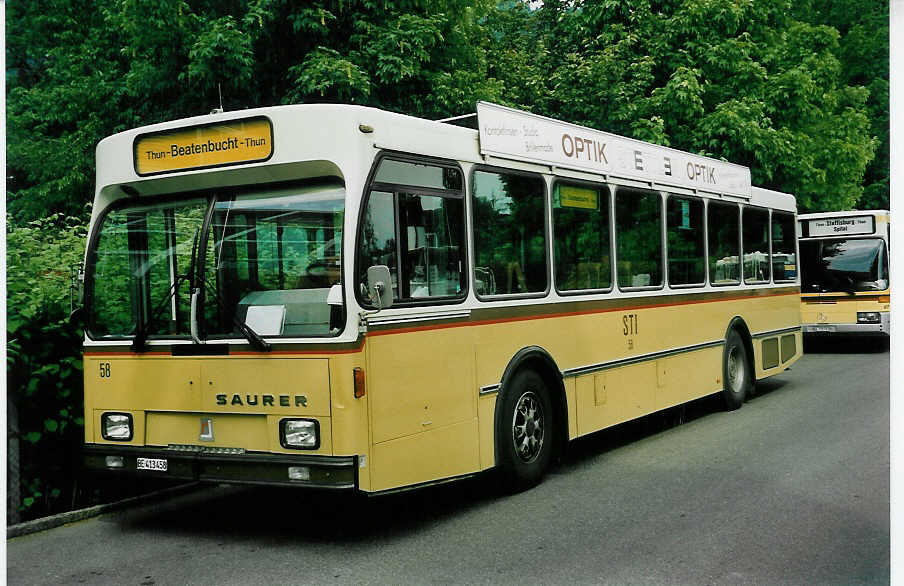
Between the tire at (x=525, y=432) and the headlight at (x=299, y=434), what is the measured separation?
1909 millimetres

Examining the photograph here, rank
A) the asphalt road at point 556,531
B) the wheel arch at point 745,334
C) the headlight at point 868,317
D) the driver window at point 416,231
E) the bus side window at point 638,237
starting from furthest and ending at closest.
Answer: the headlight at point 868,317
the wheel arch at point 745,334
the bus side window at point 638,237
the driver window at point 416,231
the asphalt road at point 556,531

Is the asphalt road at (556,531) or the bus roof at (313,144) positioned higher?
the bus roof at (313,144)

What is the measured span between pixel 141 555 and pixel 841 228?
718 inches

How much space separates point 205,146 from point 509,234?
254 cm

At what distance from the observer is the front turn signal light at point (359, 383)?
595cm

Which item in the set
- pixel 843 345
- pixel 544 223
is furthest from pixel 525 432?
pixel 843 345

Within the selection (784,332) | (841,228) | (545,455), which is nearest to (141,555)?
(545,455)

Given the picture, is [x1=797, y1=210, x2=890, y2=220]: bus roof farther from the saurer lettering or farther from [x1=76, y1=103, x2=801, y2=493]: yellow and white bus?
the saurer lettering

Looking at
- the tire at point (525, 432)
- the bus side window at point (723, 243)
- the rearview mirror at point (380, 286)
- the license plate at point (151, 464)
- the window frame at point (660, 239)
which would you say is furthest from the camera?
the bus side window at point (723, 243)

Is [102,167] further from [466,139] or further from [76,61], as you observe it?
[76,61]

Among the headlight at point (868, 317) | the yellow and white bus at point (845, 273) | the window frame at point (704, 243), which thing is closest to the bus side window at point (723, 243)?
A: the window frame at point (704, 243)

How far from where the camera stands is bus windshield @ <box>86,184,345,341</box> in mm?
6129

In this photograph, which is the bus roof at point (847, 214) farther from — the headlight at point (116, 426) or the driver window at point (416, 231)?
the headlight at point (116, 426)

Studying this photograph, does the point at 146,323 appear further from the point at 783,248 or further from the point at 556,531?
the point at 783,248
